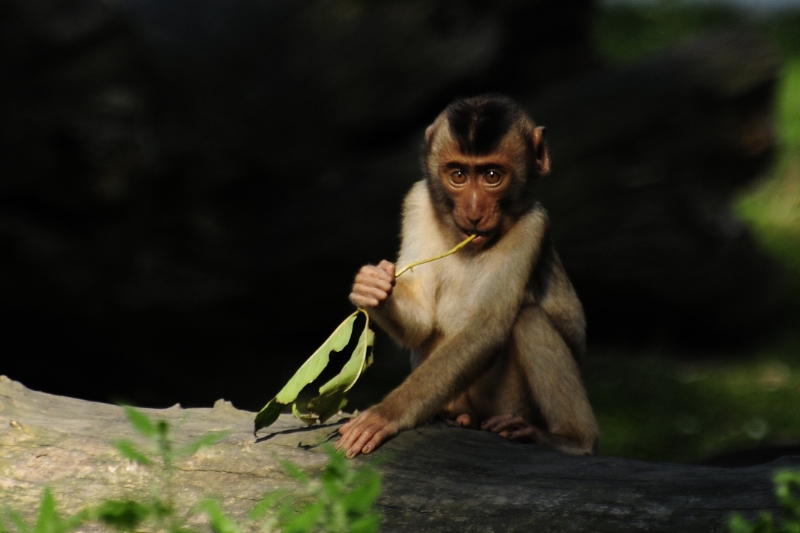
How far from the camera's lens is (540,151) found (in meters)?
5.66

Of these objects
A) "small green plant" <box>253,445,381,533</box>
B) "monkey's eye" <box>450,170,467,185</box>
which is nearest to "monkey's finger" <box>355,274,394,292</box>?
"monkey's eye" <box>450,170,467,185</box>

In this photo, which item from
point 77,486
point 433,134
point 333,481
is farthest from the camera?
point 433,134

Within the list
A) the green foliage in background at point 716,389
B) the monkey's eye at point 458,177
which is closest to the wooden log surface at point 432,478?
the monkey's eye at point 458,177

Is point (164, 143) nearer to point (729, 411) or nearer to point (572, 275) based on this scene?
point (572, 275)

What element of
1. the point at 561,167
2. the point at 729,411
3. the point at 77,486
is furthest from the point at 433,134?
the point at 729,411

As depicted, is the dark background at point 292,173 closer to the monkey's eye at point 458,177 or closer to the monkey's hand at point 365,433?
the monkey's eye at point 458,177

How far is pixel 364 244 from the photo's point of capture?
927cm

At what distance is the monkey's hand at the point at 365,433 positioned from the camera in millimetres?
4512

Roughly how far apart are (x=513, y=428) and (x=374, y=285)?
1.00 metres

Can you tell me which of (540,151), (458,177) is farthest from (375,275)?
(540,151)

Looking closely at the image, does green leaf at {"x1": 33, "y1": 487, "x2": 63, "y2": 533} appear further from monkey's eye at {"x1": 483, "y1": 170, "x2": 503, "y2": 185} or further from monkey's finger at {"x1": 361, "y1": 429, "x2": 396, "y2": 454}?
monkey's eye at {"x1": 483, "y1": 170, "x2": 503, "y2": 185}

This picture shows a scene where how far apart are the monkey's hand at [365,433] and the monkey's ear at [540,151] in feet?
5.69

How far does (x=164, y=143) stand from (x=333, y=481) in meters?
5.97

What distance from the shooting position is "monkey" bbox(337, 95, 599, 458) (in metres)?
5.16
